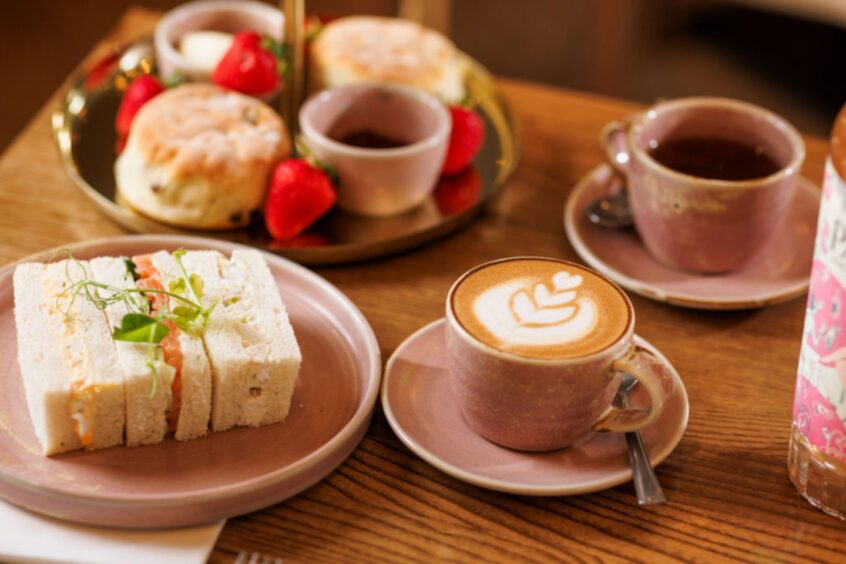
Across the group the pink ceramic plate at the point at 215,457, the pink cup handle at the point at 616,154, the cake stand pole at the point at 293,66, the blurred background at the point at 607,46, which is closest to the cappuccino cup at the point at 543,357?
the pink ceramic plate at the point at 215,457

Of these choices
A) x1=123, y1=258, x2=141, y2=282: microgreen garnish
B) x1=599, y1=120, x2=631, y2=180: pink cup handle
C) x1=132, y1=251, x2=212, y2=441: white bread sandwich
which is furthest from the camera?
x1=599, y1=120, x2=631, y2=180: pink cup handle

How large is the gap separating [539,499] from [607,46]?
2.23 metres

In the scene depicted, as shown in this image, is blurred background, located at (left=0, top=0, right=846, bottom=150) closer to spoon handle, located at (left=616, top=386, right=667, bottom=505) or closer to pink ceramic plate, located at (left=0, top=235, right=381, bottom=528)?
pink ceramic plate, located at (left=0, top=235, right=381, bottom=528)

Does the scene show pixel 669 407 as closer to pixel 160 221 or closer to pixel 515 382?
pixel 515 382

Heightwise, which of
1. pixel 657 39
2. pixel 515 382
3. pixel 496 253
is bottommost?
pixel 657 39

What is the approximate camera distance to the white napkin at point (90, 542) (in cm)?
80

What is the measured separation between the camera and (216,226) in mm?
1188

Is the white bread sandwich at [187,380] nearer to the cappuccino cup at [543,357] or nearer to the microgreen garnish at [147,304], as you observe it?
the microgreen garnish at [147,304]

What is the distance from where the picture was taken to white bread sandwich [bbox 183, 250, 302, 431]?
0.89 m

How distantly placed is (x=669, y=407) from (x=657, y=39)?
260cm

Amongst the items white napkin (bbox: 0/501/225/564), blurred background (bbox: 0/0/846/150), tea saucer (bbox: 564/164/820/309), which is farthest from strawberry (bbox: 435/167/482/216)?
blurred background (bbox: 0/0/846/150)

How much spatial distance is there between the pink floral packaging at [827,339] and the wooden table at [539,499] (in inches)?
3.3

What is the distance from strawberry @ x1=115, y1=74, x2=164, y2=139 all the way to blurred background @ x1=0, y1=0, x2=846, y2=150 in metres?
1.57

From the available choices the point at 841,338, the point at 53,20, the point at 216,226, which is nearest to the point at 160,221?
the point at 216,226
